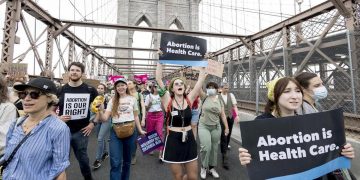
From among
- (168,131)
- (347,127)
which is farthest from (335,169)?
(347,127)

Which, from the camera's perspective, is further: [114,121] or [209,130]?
[209,130]

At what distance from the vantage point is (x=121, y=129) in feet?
10.3

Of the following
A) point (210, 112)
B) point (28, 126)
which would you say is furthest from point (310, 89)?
point (28, 126)

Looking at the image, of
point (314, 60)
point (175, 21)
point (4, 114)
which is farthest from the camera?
point (175, 21)

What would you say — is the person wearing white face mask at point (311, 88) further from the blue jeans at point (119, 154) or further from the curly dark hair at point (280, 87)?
the blue jeans at point (119, 154)

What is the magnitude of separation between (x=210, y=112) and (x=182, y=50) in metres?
1.18

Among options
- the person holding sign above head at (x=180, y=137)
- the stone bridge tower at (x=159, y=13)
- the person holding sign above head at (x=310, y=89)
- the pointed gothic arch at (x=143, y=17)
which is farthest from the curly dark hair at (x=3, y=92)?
the pointed gothic arch at (x=143, y=17)

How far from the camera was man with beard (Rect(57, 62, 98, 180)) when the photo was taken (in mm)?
3139

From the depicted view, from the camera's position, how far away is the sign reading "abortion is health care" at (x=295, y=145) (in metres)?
1.48

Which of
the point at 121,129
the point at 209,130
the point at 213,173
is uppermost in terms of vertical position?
the point at 121,129

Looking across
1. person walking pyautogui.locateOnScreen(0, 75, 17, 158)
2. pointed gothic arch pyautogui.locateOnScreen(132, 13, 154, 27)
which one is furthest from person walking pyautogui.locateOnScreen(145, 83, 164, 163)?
pointed gothic arch pyautogui.locateOnScreen(132, 13, 154, 27)

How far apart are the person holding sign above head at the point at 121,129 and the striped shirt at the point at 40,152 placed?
5.04 ft

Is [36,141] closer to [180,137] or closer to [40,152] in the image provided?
[40,152]

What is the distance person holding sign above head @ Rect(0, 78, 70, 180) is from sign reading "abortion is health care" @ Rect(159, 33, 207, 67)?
2.14 m
